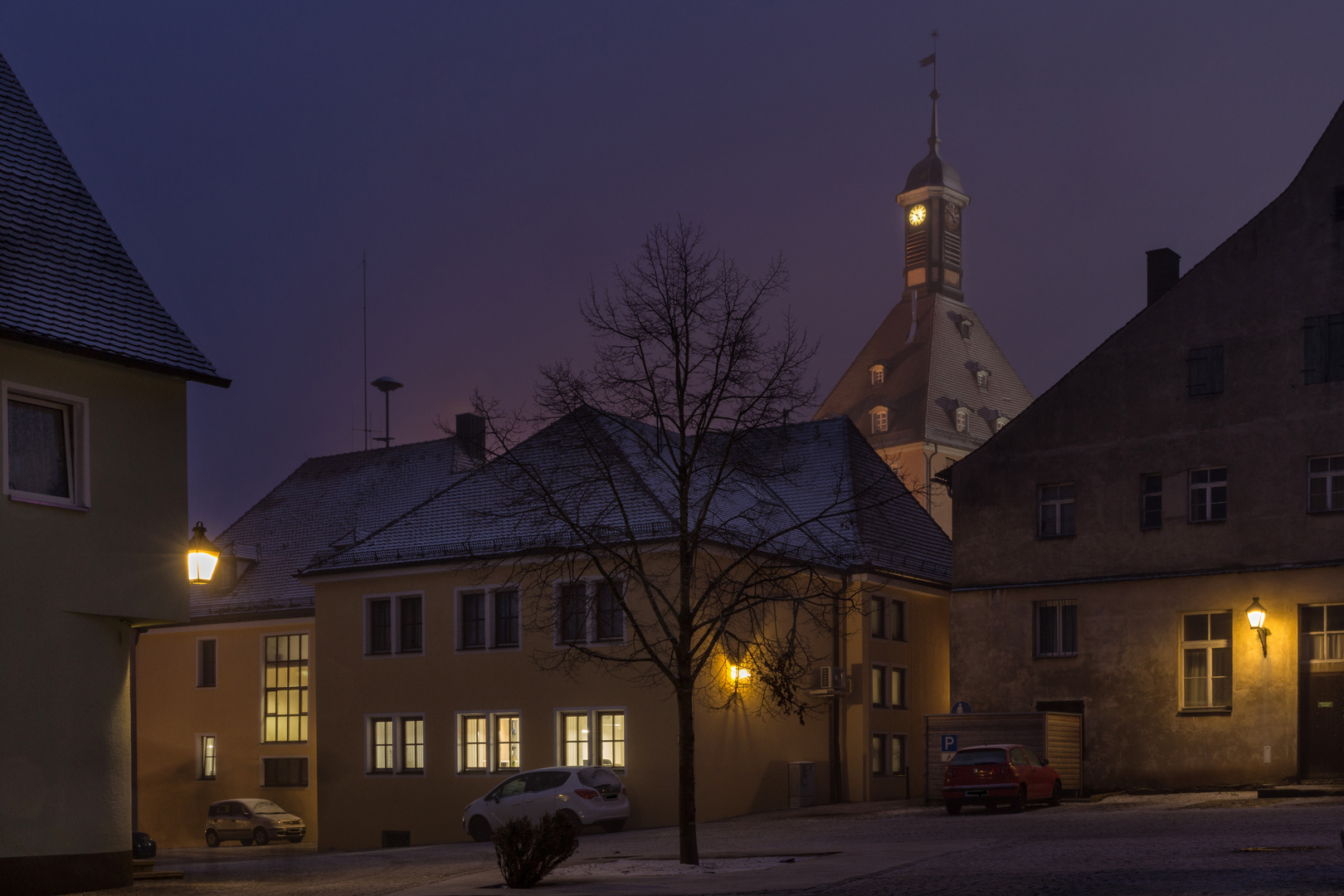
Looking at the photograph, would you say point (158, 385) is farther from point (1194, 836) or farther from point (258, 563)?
point (258, 563)

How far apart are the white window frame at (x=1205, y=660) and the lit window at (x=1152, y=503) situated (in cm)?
209

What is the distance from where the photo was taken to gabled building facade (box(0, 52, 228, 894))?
18.5 m

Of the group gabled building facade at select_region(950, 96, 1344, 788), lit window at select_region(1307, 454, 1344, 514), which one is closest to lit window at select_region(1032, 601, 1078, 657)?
gabled building facade at select_region(950, 96, 1344, 788)

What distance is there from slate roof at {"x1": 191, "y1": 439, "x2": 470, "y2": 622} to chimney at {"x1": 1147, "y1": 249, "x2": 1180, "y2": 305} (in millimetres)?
19840

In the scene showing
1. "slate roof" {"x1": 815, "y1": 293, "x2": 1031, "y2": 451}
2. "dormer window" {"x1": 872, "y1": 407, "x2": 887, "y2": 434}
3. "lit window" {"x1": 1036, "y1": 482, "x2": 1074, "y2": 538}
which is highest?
"slate roof" {"x1": 815, "y1": 293, "x2": 1031, "y2": 451}

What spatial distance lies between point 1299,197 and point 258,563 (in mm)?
31186

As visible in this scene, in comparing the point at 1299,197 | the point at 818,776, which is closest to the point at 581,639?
the point at 818,776

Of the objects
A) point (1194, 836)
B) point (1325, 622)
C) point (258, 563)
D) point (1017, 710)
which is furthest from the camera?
point (258, 563)

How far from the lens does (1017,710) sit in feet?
119

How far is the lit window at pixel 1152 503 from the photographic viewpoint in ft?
Answer: 116

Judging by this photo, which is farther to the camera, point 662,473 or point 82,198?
point 662,473

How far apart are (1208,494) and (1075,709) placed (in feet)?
18.2

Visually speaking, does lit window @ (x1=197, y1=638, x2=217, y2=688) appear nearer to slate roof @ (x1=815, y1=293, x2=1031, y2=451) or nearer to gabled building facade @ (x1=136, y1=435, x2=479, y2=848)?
gabled building facade @ (x1=136, y1=435, x2=479, y2=848)

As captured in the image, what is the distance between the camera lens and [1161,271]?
3997cm
